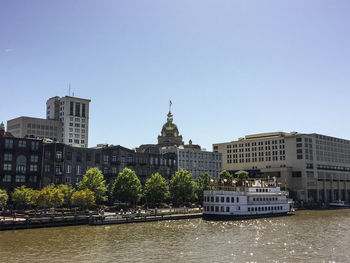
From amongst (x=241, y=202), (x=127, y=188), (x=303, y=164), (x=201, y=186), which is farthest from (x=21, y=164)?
(x=303, y=164)

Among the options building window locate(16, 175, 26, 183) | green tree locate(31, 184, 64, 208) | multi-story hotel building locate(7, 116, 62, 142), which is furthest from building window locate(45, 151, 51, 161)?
multi-story hotel building locate(7, 116, 62, 142)

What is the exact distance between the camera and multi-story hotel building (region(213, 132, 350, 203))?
17575cm

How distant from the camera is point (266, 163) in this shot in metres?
193

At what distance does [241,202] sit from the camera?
97312 millimetres

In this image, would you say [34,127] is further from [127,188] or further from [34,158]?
[127,188]

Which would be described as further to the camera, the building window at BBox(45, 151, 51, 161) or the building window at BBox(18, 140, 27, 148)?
the building window at BBox(45, 151, 51, 161)

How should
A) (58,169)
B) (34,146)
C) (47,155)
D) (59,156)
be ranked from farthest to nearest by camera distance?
(59,156)
(58,169)
(47,155)
(34,146)

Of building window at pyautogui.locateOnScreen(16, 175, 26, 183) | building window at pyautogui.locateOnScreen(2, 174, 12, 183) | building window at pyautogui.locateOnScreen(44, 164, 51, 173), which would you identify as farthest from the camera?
building window at pyautogui.locateOnScreen(44, 164, 51, 173)

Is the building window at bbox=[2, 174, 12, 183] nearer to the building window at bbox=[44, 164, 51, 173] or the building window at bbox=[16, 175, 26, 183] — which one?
the building window at bbox=[16, 175, 26, 183]

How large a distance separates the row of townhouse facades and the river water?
115 ft

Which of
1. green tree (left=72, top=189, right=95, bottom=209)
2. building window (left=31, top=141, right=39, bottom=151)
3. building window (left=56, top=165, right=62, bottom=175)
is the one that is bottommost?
green tree (left=72, top=189, right=95, bottom=209)

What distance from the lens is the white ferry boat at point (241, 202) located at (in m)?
95.1

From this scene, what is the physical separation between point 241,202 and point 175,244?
143ft

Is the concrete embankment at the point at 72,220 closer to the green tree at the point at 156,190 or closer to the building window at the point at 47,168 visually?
the green tree at the point at 156,190
